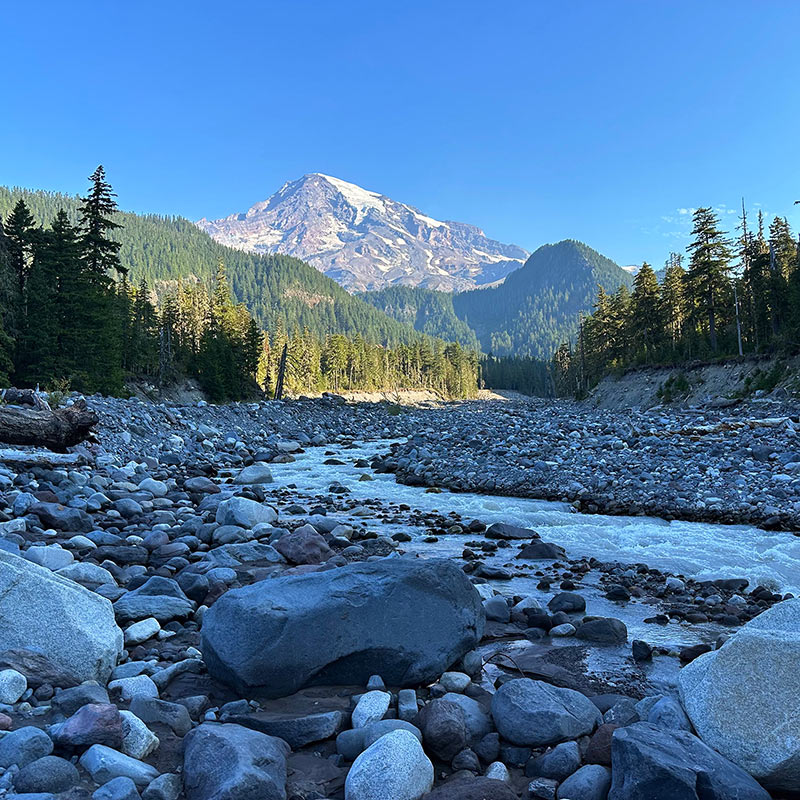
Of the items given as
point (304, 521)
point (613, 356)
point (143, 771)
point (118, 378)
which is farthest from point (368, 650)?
point (613, 356)

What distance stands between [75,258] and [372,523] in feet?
87.2

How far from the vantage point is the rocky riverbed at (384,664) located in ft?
8.73

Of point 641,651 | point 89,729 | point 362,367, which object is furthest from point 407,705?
point 362,367

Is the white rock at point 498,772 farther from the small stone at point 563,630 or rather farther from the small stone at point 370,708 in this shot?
the small stone at point 563,630

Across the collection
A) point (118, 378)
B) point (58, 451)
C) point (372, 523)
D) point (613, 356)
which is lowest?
point (372, 523)

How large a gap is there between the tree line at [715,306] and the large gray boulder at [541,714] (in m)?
31.1

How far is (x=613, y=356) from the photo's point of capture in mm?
62750

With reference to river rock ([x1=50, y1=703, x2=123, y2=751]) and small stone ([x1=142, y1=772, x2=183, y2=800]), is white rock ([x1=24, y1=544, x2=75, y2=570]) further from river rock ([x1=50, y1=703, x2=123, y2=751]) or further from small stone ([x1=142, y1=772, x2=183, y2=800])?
small stone ([x1=142, y1=772, x2=183, y2=800])

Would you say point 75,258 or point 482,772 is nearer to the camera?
point 482,772

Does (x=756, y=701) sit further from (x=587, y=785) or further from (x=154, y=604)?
(x=154, y=604)

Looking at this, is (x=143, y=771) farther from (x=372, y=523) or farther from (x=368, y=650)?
(x=372, y=523)

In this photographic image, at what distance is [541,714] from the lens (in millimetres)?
3219

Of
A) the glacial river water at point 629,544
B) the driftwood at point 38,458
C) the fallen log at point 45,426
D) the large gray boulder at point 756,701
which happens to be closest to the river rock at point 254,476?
the glacial river water at point 629,544

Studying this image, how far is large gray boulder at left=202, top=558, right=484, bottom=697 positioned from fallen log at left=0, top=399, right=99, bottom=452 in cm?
1106
